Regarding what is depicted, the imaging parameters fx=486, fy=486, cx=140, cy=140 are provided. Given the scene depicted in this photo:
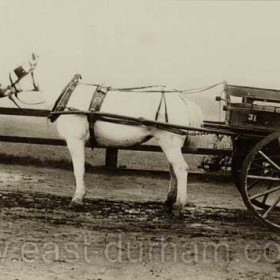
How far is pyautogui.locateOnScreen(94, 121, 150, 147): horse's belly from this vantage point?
15.1 ft

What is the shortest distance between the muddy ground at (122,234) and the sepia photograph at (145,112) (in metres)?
0.02

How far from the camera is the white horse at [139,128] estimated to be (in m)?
4.55

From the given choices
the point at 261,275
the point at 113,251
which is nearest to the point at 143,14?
the point at 113,251

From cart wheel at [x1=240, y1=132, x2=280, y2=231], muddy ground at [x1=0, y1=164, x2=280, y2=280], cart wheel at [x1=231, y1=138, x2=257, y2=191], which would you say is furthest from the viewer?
cart wheel at [x1=231, y1=138, x2=257, y2=191]

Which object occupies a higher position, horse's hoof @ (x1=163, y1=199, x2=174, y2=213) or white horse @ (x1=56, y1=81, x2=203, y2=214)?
white horse @ (x1=56, y1=81, x2=203, y2=214)

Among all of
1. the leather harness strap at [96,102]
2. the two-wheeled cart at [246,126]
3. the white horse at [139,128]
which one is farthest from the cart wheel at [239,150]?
the leather harness strap at [96,102]

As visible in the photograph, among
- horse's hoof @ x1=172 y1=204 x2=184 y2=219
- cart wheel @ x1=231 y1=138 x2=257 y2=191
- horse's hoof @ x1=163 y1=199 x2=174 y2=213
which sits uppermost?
cart wheel @ x1=231 y1=138 x2=257 y2=191

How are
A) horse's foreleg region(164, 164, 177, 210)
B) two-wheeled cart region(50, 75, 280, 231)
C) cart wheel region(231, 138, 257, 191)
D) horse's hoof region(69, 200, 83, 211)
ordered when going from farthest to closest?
1. horse's foreleg region(164, 164, 177, 210)
2. horse's hoof region(69, 200, 83, 211)
3. cart wheel region(231, 138, 257, 191)
4. two-wheeled cart region(50, 75, 280, 231)

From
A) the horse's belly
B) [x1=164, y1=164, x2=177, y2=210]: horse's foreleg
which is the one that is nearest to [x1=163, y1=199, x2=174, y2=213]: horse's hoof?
[x1=164, y1=164, x2=177, y2=210]: horse's foreleg

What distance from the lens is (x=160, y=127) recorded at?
14.8 ft

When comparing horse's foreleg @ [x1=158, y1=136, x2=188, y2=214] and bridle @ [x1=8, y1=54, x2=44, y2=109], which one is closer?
horse's foreleg @ [x1=158, y1=136, x2=188, y2=214]

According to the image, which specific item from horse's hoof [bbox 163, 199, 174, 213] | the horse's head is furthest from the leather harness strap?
horse's hoof [bbox 163, 199, 174, 213]

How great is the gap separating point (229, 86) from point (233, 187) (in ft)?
6.63

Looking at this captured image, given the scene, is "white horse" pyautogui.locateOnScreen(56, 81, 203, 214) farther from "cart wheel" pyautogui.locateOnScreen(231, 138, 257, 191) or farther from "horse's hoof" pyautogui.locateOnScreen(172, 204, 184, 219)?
"cart wheel" pyautogui.locateOnScreen(231, 138, 257, 191)
